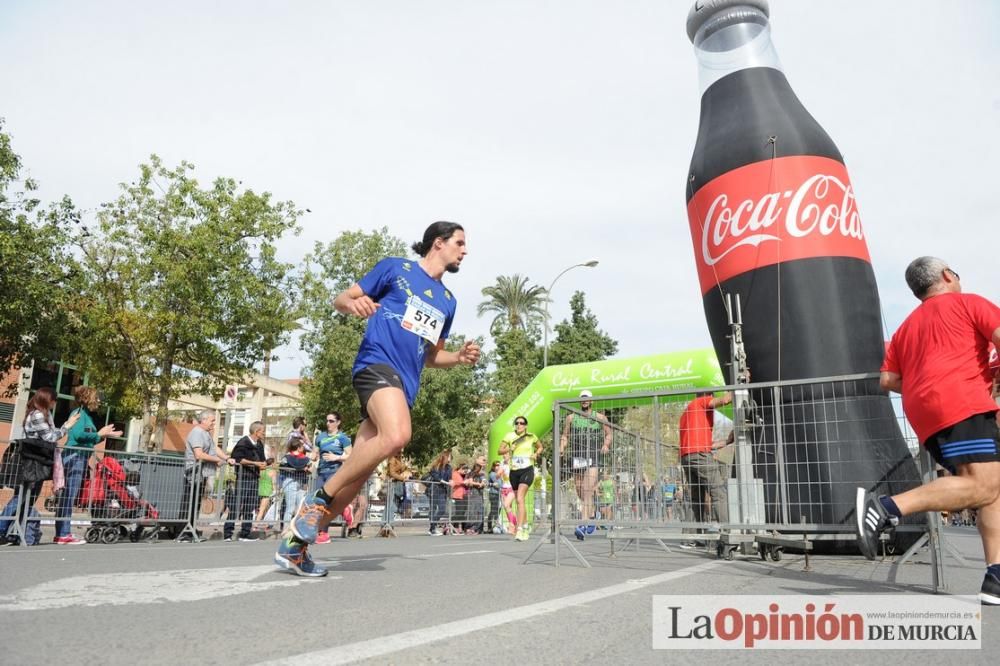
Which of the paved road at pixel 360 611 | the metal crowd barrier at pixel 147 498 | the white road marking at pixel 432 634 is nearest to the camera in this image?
the white road marking at pixel 432 634

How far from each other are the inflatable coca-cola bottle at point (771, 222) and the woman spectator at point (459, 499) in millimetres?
8522

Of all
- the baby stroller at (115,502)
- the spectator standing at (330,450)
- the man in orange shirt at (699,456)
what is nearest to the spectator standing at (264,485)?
the spectator standing at (330,450)

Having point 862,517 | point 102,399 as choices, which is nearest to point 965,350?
point 862,517

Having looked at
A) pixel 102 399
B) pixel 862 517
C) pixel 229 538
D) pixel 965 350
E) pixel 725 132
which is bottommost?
pixel 229 538

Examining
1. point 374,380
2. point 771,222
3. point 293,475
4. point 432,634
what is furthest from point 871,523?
point 293,475

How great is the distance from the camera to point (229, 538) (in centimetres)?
1102

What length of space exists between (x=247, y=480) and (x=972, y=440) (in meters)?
10.1

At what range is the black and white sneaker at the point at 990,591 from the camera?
11.7ft

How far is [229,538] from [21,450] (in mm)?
3290

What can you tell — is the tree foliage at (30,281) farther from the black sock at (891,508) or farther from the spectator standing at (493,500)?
the black sock at (891,508)

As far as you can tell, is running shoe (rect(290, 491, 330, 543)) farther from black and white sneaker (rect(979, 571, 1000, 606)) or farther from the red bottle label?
the red bottle label

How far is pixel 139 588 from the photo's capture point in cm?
345

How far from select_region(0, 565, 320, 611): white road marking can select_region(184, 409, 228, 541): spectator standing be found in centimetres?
650

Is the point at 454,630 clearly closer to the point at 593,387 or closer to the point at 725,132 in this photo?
the point at 725,132
